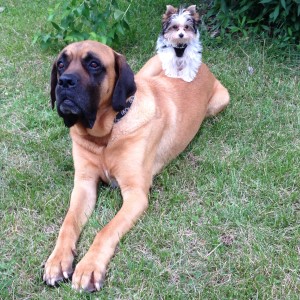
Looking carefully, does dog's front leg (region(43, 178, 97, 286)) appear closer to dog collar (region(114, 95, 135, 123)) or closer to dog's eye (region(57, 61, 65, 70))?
dog collar (region(114, 95, 135, 123))

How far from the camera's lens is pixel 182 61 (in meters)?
4.32

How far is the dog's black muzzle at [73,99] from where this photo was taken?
3.04 m

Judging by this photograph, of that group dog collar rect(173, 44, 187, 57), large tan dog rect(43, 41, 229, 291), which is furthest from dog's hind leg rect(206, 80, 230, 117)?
large tan dog rect(43, 41, 229, 291)

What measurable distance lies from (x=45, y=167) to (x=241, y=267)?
180 cm

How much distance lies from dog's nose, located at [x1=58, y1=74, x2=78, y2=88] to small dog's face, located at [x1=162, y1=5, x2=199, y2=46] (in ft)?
4.90

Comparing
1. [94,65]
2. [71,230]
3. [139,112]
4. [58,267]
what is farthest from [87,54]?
[58,267]

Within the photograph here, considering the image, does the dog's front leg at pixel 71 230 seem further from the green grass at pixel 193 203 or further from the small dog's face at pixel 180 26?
the small dog's face at pixel 180 26

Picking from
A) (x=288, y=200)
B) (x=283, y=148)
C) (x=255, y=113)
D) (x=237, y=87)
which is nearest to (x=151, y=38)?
(x=237, y=87)

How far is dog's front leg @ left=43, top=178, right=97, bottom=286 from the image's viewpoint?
8.96ft

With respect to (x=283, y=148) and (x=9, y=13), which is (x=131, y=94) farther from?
(x=9, y=13)

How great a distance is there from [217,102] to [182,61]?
537 mm

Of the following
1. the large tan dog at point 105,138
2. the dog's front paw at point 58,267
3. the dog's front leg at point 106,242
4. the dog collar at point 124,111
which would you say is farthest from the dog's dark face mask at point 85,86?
the dog's front paw at point 58,267

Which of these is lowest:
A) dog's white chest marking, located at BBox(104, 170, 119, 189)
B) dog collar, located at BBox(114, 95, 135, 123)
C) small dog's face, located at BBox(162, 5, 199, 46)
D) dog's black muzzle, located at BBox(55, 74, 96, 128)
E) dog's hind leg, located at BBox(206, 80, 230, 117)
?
dog's hind leg, located at BBox(206, 80, 230, 117)

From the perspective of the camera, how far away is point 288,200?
10.9 ft
